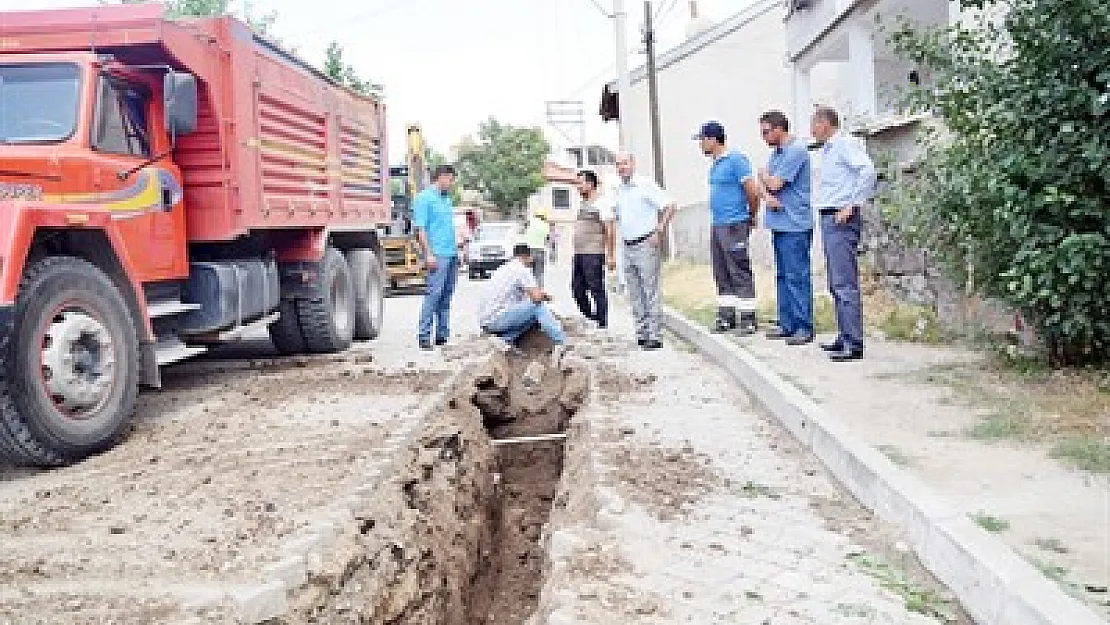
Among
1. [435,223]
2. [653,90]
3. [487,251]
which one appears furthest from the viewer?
[487,251]

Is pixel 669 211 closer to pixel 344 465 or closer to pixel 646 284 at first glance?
pixel 646 284

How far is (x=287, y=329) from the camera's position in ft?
33.8

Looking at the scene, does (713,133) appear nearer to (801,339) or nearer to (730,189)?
(730,189)

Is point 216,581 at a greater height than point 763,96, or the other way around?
point 763,96

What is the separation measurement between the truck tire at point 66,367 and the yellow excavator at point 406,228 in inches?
586

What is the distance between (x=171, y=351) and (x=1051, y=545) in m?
5.90

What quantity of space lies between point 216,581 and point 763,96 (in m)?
27.1

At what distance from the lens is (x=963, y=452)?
4750 millimetres

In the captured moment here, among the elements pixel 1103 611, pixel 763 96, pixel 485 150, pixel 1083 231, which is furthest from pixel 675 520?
pixel 485 150

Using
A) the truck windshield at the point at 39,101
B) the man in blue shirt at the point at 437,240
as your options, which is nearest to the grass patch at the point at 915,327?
the man in blue shirt at the point at 437,240

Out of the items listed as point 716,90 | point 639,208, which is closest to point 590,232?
point 639,208

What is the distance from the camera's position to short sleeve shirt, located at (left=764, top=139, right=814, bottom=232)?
8.27m

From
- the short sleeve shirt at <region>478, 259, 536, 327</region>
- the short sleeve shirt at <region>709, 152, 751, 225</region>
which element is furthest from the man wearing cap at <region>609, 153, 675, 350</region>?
the short sleeve shirt at <region>478, 259, 536, 327</region>

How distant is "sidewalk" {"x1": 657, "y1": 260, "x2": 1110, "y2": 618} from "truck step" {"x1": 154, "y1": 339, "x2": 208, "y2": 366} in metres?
4.15
